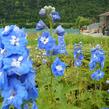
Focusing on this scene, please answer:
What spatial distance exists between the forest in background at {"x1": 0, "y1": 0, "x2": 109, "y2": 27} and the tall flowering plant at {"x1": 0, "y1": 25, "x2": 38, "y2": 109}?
5975cm

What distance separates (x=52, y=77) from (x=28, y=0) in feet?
222

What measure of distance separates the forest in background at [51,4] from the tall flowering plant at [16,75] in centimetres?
5975

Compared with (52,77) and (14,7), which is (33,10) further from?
(52,77)

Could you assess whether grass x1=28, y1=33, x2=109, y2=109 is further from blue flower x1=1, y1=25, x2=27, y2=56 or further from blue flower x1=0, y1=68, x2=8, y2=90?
blue flower x1=0, y1=68, x2=8, y2=90

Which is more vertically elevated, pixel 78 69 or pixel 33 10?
pixel 78 69

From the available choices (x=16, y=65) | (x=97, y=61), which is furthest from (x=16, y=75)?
(x=97, y=61)

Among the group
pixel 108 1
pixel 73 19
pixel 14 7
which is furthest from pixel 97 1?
pixel 14 7

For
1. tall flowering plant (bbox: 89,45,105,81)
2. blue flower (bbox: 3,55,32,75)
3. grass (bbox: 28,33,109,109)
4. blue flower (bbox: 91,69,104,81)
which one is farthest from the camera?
blue flower (bbox: 91,69,104,81)

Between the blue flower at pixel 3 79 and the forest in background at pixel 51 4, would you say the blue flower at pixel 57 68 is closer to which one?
the blue flower at pixel 3 79

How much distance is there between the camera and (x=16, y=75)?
1712 millimetres

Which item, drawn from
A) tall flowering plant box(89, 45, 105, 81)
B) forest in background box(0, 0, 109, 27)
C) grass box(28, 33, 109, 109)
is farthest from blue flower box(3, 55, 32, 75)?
forest in background box(0, 0, 109, 27)

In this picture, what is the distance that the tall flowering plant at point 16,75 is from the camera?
169 centimetres

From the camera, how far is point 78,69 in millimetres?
4512

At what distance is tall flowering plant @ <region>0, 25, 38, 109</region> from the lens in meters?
1.69
